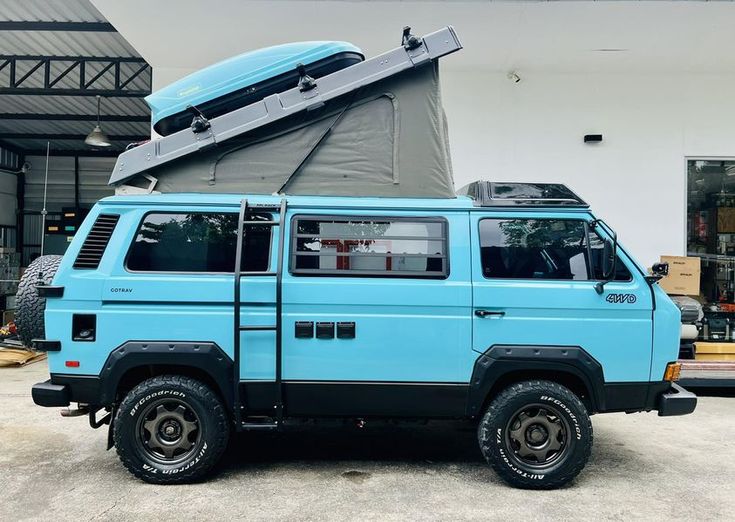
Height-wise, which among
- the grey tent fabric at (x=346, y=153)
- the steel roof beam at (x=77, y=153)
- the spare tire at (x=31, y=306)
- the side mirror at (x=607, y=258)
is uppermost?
the steel roof beam at (x=77, y=153)

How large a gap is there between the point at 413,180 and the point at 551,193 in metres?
1.10

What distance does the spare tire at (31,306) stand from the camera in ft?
13.3

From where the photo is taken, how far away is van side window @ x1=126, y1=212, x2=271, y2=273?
3.95 metres

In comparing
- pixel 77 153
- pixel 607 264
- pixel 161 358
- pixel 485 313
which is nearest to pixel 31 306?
pixel 161 358

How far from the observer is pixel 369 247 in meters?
3.96

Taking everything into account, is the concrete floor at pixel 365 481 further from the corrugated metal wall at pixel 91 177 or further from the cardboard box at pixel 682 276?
the corrugated metal wall at pixel 91 177

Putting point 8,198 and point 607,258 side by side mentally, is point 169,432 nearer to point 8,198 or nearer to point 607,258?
point 607,258

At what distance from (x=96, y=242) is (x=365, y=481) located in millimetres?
2751

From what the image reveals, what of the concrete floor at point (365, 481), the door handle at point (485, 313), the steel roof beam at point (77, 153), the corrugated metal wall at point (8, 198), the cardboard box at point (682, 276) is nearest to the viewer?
the concrete floor at point (365, 481)

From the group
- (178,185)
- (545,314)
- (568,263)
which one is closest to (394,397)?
(545,314)

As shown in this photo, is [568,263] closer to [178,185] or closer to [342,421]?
[342,421]

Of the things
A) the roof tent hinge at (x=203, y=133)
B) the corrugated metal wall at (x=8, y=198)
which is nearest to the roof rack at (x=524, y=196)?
the roof tent hinge at (x=203, y=133)

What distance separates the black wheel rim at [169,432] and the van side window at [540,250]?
2.51 meters

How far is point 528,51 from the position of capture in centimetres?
753
